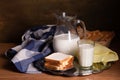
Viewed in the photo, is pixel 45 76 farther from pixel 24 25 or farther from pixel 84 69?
pixel 24 25

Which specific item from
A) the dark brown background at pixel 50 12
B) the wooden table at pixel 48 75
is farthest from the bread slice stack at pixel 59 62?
the dark brown background at pixel 50 12

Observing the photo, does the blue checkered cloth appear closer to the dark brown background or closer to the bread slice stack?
the bread slice stack

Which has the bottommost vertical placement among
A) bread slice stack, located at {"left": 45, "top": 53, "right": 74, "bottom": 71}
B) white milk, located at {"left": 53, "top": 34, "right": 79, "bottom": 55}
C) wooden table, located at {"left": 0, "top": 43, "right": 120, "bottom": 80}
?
wooden table, located at {"left": 0, "top": 43, "right": 120, "bottom": 80}

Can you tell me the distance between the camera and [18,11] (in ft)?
5.27

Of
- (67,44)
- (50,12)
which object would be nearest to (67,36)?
(67,44)

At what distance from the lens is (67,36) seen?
1246 mm

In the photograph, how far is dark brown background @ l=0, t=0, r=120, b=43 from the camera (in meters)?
1.58

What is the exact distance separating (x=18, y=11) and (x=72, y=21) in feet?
1.55

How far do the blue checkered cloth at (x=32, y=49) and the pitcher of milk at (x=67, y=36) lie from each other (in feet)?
0.24

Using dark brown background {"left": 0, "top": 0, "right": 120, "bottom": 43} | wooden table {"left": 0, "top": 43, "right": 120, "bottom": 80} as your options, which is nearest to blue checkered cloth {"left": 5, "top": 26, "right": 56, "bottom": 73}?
wooden table {"left": 0, "top": 43, "right": 120, "bottom": 80}

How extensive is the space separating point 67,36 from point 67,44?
0.14 feet

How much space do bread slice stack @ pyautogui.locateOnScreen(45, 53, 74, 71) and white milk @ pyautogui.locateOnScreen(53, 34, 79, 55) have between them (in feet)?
0.23

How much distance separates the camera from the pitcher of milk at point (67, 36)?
1.22m

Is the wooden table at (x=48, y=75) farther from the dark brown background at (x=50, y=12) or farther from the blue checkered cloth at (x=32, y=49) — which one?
the dark brown background at (x=50, y=12)
